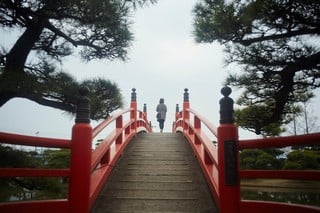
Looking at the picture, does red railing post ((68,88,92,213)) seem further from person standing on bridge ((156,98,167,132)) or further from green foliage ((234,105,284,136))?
person standing on bridge ((156,98,167,132))

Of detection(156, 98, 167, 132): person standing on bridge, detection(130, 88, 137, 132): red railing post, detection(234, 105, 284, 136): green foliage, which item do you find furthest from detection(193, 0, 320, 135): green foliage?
detection(156, 98, 167, 132): person standing on bridge

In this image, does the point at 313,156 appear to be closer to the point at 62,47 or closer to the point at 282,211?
the point at 282,211

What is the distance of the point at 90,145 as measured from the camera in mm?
3104

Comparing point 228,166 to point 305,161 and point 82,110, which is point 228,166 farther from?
point 305,161

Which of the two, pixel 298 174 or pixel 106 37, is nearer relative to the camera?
pixel 298 174

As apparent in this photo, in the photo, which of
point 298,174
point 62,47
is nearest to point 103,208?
point 298,174

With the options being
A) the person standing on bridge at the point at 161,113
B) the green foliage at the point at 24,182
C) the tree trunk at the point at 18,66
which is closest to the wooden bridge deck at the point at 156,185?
the green foliage at the point at 24,182

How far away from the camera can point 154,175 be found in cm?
475

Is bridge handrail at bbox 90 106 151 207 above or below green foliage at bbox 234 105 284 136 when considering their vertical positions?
below

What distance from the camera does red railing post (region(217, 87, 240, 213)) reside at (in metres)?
2.88

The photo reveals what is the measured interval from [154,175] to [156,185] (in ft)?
1.27

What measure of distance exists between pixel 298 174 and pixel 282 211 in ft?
1.93

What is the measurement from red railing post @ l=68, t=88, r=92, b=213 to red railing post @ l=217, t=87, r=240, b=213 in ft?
4.15

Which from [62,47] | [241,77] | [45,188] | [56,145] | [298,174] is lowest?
[45,188]
